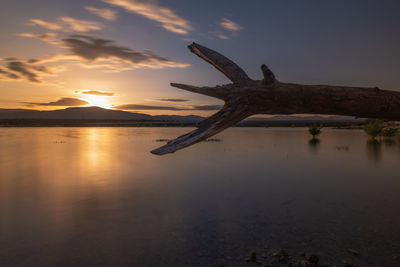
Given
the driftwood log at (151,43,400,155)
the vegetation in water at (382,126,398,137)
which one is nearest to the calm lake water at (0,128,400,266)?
the driftwood log at (151,43,400,155)

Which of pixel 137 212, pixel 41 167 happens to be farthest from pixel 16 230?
pixel 41 167

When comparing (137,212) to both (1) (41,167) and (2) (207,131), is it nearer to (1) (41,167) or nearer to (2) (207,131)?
(2) (207,131)

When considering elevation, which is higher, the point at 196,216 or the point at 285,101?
the point at 285,101

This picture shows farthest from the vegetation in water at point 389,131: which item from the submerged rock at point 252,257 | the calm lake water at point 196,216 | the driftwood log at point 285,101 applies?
the driftwood log at point 285,101

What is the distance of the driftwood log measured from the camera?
3055mm

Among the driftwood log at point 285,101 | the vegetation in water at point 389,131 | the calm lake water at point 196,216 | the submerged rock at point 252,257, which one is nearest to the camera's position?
the driftwood log at point 285,101

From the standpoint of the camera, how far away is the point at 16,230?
8461 millimetres

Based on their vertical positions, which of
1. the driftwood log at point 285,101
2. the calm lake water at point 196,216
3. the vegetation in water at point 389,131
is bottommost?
the calm lake water at point 196,216

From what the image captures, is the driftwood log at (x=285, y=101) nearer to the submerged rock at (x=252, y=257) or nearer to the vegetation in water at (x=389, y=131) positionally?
the submerged rock at (x=252, y=257)

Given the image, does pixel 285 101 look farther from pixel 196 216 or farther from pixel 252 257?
pixel 196 216

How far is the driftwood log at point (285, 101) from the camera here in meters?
3.05

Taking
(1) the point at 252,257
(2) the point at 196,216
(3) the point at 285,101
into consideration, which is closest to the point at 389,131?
(2) the point at 196,216

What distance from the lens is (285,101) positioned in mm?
3199

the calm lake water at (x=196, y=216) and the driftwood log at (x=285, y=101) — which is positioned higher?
the driftwood log at (x=285, y=101)
